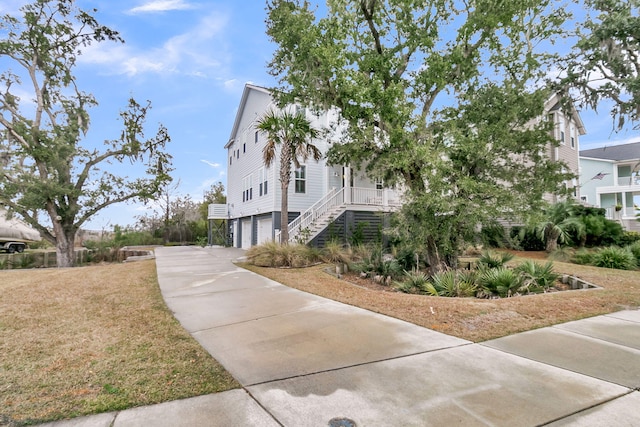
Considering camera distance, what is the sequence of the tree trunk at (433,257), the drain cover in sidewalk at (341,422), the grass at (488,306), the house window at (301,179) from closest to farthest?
the drain cover in sidewalk at (341,422) → the grass at (488,306) → the tree trunk at (433,257) → the house window at (301,179)

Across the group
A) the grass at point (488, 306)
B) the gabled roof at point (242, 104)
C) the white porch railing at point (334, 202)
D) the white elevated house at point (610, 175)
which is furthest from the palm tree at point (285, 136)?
the white elevated house at point (610, 175)

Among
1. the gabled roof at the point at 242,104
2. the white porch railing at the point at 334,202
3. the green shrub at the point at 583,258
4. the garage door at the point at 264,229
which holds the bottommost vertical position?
the green shrub at the point at 583,258

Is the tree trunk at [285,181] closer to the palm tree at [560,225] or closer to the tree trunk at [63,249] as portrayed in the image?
the palm tree at [560,225]

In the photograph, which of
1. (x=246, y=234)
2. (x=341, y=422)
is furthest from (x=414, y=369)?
(x=246, y=234)

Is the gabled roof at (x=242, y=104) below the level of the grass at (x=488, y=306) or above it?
above

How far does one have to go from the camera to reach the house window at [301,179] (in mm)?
17344

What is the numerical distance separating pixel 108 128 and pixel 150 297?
16.0 meters

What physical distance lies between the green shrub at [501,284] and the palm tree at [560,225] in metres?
8.20

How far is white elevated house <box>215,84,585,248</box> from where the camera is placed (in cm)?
1513

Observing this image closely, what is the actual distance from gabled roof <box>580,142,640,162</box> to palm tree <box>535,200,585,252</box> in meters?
19.6

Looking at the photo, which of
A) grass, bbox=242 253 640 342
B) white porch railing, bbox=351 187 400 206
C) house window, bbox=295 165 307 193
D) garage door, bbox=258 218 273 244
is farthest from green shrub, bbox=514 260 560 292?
garage door, bbox=258 218 273 244

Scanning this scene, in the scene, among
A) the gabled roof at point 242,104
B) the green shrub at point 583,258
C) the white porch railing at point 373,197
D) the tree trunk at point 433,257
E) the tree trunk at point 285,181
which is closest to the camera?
the tree trunk at point 433,257

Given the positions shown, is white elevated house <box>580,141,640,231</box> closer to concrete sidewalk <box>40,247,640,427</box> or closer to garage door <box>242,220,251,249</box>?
garage door <box>242,220,251,249</box>

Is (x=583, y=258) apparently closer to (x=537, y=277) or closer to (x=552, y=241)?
(x=552, y=241)
